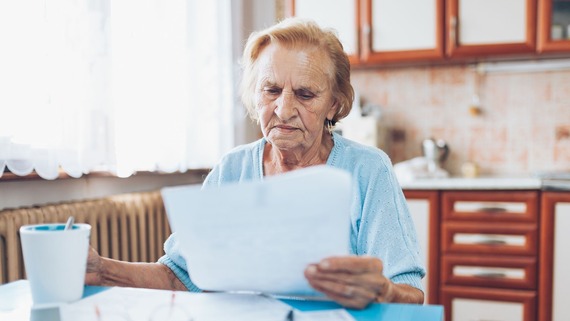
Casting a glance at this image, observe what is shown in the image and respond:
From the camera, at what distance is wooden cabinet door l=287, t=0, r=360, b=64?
272 centimetres

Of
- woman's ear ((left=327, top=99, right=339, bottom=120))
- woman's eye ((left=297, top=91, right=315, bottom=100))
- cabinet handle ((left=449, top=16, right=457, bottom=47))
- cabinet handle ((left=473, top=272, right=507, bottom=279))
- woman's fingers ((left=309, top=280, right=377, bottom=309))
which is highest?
cabinet handle ((left=449, top=16, right=457, bottom=47))

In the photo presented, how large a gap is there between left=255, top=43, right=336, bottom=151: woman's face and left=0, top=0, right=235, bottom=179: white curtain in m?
0.75

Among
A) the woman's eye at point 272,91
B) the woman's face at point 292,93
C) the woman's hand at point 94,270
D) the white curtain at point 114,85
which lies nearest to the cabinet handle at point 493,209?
the white curtain at point 114,85

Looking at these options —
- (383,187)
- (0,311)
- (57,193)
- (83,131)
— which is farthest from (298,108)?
(57,193)

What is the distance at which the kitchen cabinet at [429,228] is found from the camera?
95.3 inches

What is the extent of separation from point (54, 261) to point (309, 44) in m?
0.66

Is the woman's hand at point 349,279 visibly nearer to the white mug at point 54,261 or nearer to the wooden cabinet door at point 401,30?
the white mug at point 54,261

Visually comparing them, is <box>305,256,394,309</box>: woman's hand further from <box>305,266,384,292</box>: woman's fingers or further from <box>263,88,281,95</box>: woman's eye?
<box>263,88,281,95</box>: woman's eye

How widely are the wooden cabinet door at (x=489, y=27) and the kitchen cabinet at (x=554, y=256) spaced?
2.45 feet

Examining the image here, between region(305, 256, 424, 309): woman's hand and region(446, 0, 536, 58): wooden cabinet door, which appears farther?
region(446, 0, 536, 58): wooden cabinet door

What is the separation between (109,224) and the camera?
185cm

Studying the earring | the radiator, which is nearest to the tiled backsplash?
the radiator

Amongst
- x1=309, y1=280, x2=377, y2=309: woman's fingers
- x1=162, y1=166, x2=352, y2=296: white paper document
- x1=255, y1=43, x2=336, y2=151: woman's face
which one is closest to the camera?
x1=162, y1=166, x2=352, y2=296: white paper document

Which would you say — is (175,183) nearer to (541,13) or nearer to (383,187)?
(383,187)
